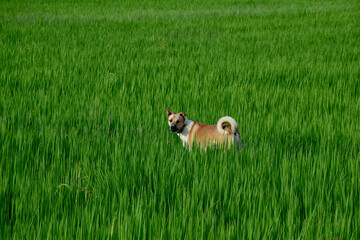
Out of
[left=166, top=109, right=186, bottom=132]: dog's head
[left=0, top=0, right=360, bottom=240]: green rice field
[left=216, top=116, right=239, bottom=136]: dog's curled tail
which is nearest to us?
[left=0, top=0, right=360, bottom=240]: green rice field

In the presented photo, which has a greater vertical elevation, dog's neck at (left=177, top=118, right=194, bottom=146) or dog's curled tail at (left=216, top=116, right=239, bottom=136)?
dog's curled tail at (left=216, top=116, right=239, bottom=136)

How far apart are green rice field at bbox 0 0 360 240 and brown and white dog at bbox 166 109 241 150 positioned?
0.12m

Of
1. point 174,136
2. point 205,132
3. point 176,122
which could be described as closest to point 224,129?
point 205,132

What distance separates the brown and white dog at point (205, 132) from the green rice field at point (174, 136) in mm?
123

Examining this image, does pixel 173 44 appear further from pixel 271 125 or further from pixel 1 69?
pixel 271 125

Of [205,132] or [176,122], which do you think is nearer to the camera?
[205,132]

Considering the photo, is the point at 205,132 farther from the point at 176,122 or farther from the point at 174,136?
the point at 174,136

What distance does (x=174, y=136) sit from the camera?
133 inches

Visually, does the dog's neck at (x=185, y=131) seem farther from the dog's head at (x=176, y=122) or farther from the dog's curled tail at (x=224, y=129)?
the dog's curled tail at (x=224, y=129)

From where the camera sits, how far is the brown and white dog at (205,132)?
2.81 metres

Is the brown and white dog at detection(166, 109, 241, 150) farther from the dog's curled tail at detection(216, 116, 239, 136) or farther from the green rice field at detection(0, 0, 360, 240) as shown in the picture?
the green rice field at detection(0, 0, 360, 240)

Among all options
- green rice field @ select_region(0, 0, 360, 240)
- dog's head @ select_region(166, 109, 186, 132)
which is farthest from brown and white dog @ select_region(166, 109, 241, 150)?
green rice field @ select_region(0, 0, 360, 240)

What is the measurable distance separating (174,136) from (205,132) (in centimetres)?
38

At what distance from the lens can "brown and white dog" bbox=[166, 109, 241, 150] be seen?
2.81 m
